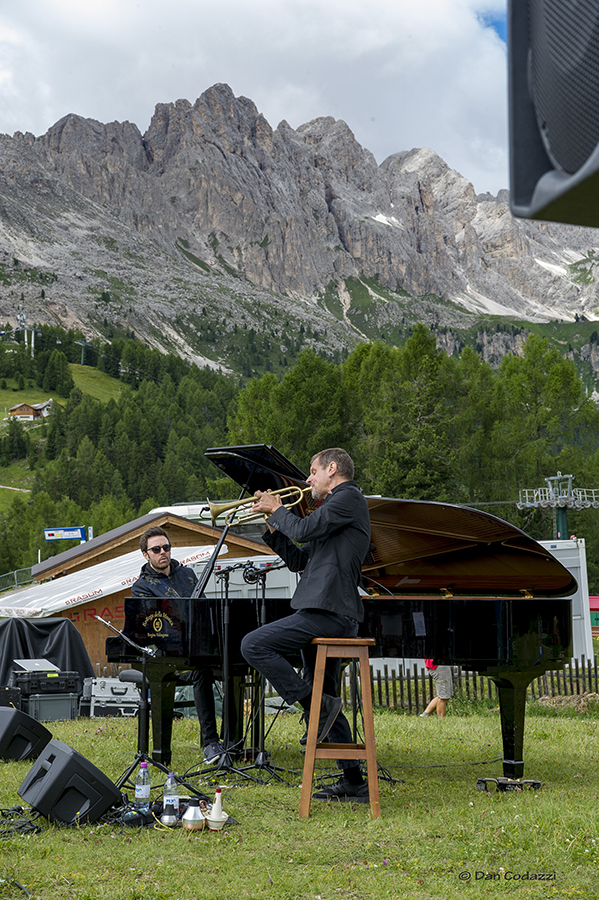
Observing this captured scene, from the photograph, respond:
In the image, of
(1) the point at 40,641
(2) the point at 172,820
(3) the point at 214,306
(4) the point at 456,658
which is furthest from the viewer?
(3) the point at 214,306

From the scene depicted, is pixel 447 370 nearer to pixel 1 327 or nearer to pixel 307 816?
pixel 307 816

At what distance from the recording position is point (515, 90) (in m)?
1.29

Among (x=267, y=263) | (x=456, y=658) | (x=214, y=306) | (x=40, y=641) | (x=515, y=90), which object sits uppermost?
(x=267, y=263)

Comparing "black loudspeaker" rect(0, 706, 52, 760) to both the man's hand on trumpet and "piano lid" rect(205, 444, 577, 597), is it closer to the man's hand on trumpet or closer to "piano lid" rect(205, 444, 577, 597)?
"piano lid" rect(205, 444, 577, 597)

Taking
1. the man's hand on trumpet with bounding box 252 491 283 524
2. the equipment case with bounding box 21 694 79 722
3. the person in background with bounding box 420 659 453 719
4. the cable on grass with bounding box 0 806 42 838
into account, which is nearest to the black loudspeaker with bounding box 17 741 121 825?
the cable on grass with bounding box 0 806 42 838

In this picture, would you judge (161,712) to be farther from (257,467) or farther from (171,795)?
(257,467)

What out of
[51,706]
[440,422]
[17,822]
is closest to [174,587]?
[17,822]

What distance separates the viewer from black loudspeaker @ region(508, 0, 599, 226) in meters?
1.08

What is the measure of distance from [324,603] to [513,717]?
195 cm

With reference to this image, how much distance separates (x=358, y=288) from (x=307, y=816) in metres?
198

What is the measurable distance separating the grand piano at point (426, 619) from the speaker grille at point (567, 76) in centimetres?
456

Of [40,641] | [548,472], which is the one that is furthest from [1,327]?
[40,641]

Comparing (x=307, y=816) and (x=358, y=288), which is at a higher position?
(x=358, y=288)

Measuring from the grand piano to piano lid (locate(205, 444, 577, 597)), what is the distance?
0.04 feet
